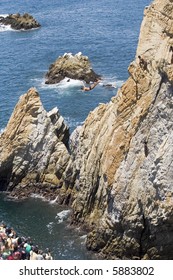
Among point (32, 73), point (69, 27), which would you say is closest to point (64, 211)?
point (32, 73)

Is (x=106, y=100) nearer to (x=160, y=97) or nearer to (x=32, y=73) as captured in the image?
(x=32, y=73)

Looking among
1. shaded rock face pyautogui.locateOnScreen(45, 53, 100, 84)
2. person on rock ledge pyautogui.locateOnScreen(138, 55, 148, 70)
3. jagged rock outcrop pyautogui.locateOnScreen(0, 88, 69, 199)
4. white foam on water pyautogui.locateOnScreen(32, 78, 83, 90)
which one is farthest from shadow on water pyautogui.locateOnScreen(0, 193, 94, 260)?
shaded rock face pyautogui.locateOnScreen(45, 53, 100, 84)

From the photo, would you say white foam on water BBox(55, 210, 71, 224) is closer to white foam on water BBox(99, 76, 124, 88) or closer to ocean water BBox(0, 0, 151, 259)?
ocean water BBox(0, 0, 151, 259)

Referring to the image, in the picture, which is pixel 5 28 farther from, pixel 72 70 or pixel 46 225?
pixel 46 225

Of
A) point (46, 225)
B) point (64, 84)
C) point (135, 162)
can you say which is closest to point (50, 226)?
point (46, 225)

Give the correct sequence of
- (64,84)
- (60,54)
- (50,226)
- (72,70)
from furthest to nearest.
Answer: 1. (60,54)
2. (72,70)
3. (64,84)
4. (50,226)

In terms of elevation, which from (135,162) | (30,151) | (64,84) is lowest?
(30,151)
